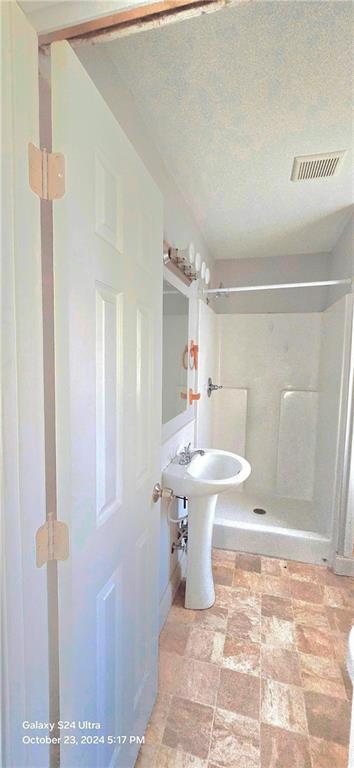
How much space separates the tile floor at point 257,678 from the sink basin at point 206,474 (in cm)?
73

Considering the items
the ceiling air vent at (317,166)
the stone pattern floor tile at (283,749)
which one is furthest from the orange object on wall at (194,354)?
the stone pattern floor tile at (283,749)

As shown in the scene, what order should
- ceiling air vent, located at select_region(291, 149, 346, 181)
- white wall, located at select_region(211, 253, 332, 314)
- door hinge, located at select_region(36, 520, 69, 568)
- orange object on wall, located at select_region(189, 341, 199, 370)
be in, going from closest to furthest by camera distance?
door hinge, located at select_region(36, 520, 69, 568) → ceiling air vent, located at select_region(291, 149, 346, 181) → orange object on wall, located at select_region(189, 341, 199, 370) → white wall, located at select_region(211, 253, 332, 314)

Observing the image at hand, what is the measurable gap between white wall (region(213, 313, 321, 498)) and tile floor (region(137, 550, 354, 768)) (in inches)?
40.0

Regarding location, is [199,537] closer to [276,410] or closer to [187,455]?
[187,455]

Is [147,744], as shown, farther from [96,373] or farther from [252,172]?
[252,172]

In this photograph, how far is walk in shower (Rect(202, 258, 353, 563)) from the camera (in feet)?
8.23

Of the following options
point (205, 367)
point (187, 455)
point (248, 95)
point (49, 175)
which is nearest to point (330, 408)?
point (205, 367)

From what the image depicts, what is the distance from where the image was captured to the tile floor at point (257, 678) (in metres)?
1.21

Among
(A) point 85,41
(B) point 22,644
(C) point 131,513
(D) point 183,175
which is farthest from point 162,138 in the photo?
(B) point 22,644

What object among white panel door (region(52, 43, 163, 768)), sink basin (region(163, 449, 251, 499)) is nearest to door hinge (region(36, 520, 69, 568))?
white panel door (region(52, 43, 163, 768))

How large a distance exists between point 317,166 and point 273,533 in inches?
89.2

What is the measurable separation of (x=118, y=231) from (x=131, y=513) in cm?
81

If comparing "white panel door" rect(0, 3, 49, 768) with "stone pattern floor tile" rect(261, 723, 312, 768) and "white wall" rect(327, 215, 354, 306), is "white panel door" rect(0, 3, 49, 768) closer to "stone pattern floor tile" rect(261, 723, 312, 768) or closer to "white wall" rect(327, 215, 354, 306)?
"stone pattern floor tile" rect(261, 723, 312, 768)

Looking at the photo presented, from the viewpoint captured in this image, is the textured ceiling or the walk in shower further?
the walk in shower
